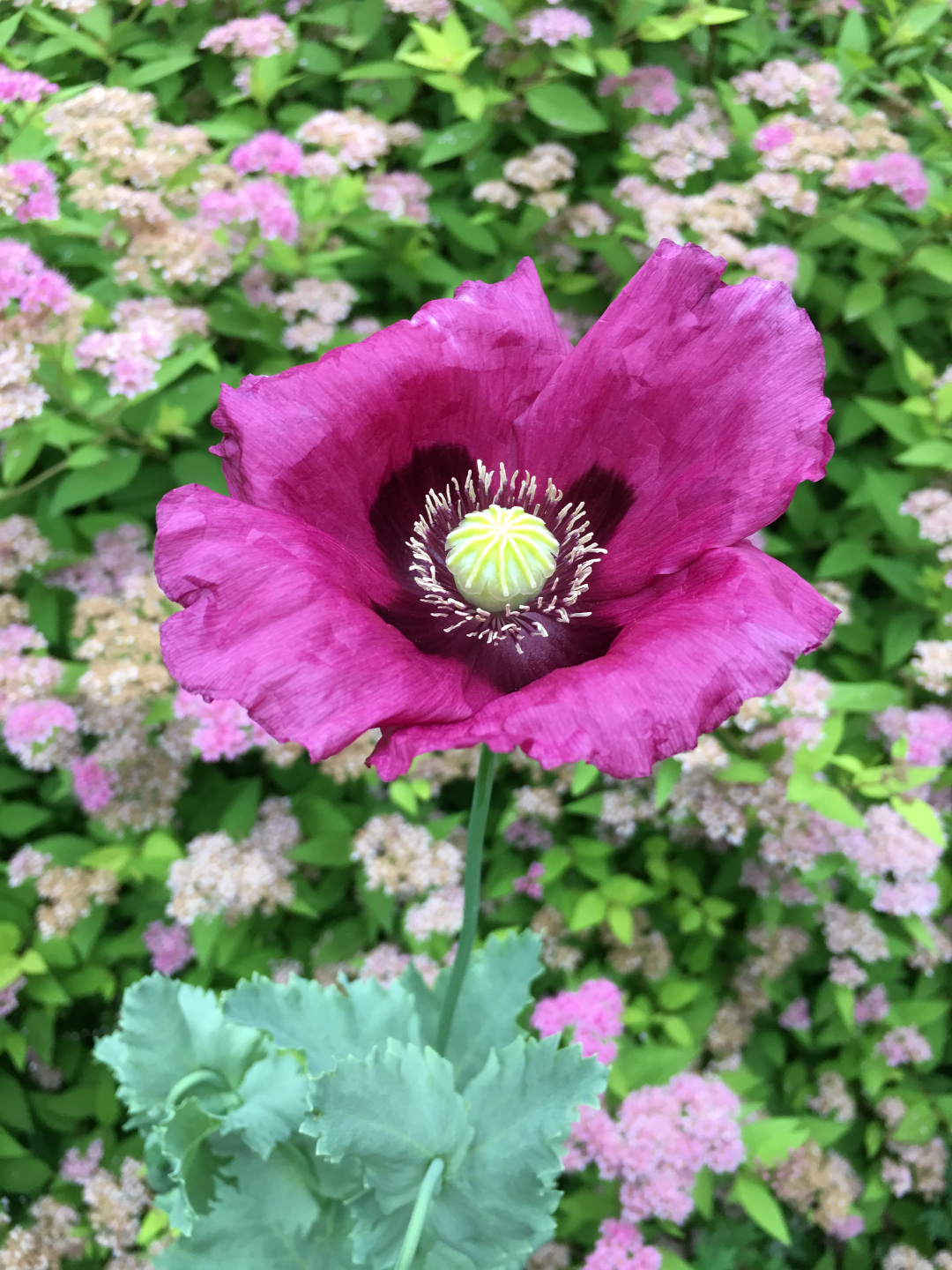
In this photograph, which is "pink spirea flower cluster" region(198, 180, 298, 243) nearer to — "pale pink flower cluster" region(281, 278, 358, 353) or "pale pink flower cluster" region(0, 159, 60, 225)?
"pale pink flower cluster" region(281, 278, 358, 353)

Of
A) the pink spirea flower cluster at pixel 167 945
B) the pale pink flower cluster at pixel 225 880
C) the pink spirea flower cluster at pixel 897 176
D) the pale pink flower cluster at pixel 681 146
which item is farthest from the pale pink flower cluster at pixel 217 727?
the pink spirea flower cluster at pixel 897 176

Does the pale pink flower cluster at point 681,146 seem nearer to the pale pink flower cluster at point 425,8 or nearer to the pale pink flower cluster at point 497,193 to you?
the pale pink flower cluster at point 497,193

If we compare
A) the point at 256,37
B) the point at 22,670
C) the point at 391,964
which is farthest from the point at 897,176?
the point at 22,670

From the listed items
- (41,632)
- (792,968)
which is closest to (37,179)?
(41,632)

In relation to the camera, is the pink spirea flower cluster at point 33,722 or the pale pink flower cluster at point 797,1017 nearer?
the pink spirea flower cluster at point 33,722

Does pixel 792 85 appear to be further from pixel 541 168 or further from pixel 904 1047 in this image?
pixel 904 1047

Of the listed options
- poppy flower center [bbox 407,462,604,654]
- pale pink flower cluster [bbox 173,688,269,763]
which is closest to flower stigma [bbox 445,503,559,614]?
poppy flower center [bbox 407,462,604,654]
